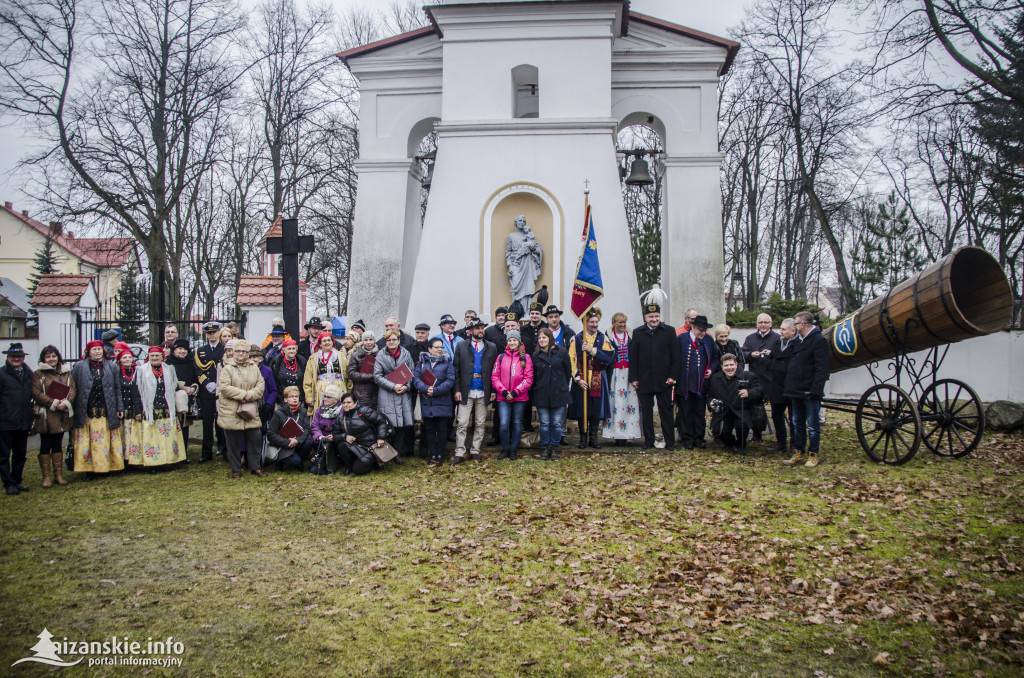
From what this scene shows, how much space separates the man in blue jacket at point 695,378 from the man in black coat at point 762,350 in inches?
17.7

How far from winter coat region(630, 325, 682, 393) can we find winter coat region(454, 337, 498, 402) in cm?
203

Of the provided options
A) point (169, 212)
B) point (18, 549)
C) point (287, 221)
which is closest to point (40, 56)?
point (169, 212)

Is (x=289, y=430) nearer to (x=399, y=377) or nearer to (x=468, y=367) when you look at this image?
(x=399, y=377)

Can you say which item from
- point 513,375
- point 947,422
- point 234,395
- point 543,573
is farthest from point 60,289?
point 947,422

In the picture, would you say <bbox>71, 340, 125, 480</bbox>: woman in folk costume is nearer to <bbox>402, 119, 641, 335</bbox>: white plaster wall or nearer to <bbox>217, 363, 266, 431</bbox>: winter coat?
<bbox>217, 363, 266, 431</bbox>: winter coat

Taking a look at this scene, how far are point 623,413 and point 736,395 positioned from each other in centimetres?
165

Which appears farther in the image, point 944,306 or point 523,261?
point 523,261

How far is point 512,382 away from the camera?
32.7ft

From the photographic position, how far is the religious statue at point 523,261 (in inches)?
577

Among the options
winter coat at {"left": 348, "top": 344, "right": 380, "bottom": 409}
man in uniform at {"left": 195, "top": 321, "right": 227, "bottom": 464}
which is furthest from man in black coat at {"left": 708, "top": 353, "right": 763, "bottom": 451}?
→ man in uniform at {"left": 195, "top": 321, "right": 227, "bottom": 464}

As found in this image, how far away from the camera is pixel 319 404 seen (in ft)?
31.7

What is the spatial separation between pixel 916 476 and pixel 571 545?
445 cm

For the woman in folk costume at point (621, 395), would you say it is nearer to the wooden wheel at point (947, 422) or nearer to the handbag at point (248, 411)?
the wooden wheel at point (947, 422)

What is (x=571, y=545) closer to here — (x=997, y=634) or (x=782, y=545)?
(x=782, y=545)
